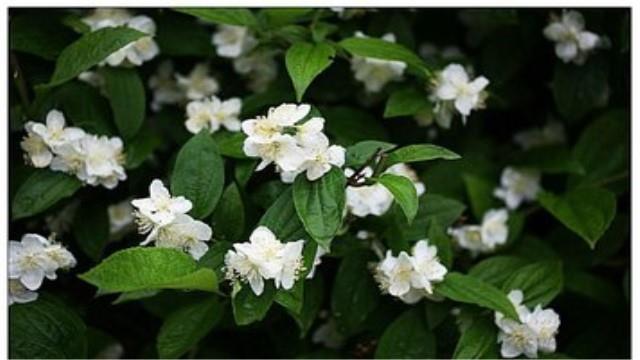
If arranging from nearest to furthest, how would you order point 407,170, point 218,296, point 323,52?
point 218,296 → point 323,52 → point 407,170

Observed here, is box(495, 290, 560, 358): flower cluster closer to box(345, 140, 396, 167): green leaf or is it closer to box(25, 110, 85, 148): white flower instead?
box(345, 140, 396, 167): green leaf

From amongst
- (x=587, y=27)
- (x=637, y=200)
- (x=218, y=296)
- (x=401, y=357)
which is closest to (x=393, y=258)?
(x=401, y=357)

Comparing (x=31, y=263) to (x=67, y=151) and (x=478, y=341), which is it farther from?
(x=478, y=341)

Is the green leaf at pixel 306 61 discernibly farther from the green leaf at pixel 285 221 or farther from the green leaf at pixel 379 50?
the green leaf at pixel 285 221

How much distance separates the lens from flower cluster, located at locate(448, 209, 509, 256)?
1827 millimetres

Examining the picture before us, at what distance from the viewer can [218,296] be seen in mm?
1517

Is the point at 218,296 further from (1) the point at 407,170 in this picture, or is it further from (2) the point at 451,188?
(2) the point at 451,188

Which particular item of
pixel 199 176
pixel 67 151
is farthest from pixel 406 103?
pixel 67 151

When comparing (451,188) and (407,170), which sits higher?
(407,170)

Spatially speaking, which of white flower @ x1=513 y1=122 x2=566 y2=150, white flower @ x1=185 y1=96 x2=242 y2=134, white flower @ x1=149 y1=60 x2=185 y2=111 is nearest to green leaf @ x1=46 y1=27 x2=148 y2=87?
white flower @ x1=185 y1=96 x2=242 y2=134

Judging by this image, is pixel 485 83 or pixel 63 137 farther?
pixel 485 83

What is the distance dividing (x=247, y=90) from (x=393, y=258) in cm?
54

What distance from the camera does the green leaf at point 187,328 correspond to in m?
Result: 1.51

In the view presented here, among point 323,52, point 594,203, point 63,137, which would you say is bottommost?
point 594,203
